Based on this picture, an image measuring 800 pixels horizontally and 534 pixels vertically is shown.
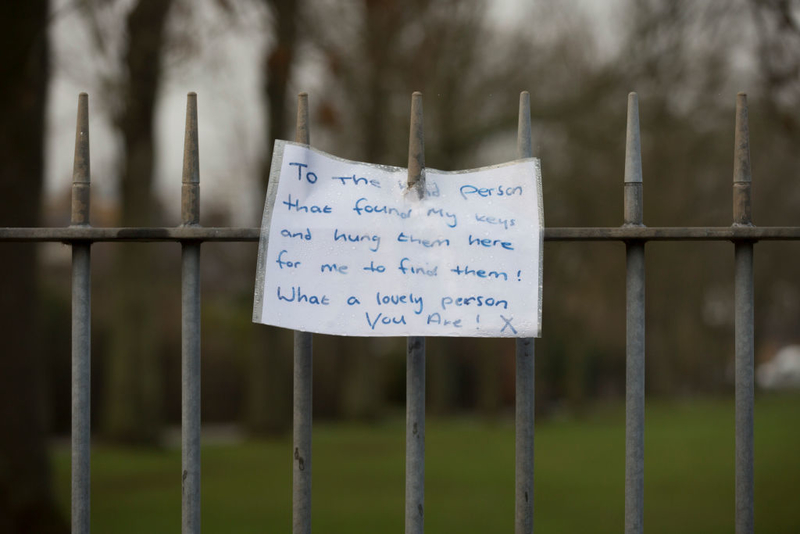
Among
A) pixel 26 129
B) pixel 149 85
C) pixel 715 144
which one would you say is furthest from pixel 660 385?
pixel 26 129

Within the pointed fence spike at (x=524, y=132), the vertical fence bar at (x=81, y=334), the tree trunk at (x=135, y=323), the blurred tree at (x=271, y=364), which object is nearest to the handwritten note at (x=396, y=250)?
the pointed fence spike at (x=524, y=132)

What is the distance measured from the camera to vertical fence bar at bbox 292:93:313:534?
2.19 meters

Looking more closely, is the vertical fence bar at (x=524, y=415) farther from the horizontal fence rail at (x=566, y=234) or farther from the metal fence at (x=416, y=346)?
the horizontal fence rail at (x=566, y=234)

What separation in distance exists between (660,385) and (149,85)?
19.2 m

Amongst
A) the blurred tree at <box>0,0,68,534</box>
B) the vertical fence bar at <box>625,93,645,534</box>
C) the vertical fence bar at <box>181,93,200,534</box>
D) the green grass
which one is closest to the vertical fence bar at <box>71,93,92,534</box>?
the vertical fence bar at <box>181,93,200,534</box>

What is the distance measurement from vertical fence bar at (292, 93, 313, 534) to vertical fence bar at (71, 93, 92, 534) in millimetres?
509

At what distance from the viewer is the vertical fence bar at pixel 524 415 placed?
2195mm

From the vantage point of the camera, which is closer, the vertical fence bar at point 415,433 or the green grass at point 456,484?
the vertical fence bar at point 415,433

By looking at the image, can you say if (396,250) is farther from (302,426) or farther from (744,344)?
(744,344)

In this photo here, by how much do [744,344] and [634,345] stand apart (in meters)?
0.27

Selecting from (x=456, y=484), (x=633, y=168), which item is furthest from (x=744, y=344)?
(x=456, y=484)

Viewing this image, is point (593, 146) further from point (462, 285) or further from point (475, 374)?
point (462, 285)

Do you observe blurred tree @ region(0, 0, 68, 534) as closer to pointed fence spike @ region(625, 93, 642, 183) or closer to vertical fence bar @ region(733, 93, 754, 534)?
pointed fence spike @ region(625, 93, 642, 183)

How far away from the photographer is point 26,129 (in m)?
5.77
